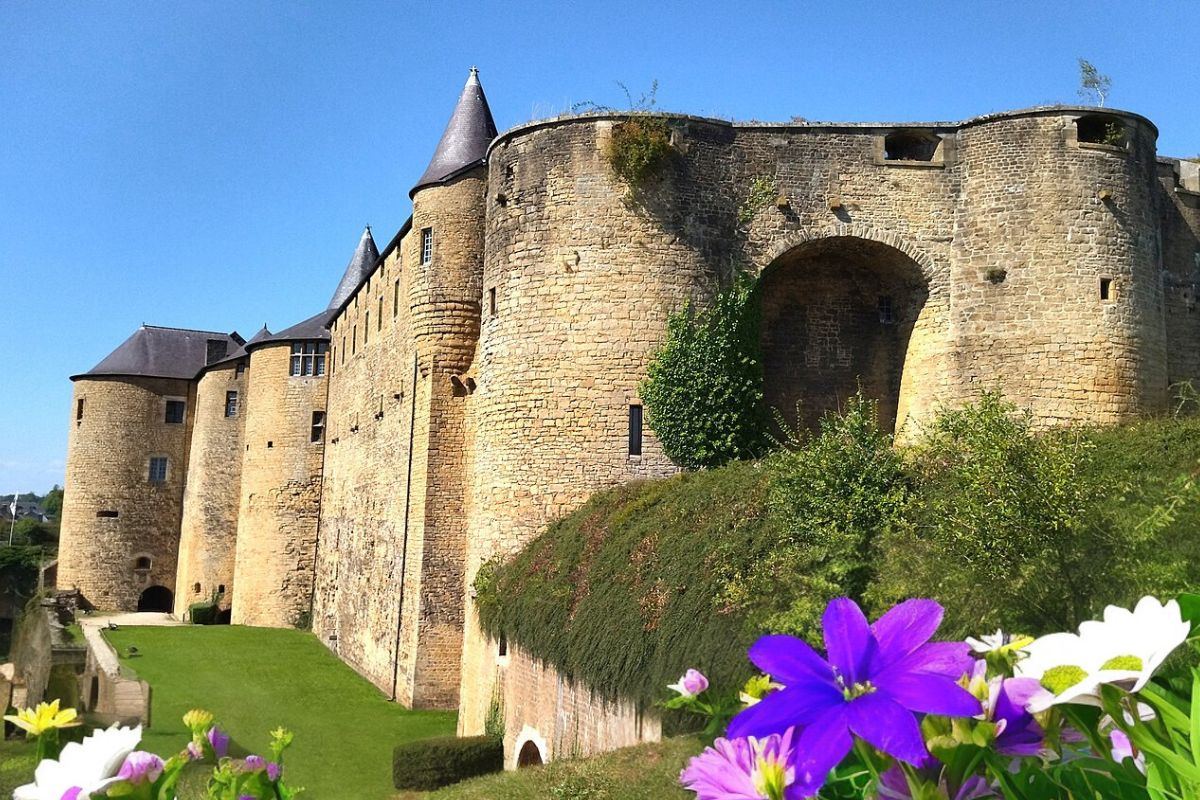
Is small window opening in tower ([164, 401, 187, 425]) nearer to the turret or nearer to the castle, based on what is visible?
the castle

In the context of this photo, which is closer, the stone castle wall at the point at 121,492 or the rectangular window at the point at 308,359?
the rectangular window at the point at 308,359

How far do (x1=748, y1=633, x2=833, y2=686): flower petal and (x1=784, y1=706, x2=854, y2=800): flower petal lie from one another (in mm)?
75

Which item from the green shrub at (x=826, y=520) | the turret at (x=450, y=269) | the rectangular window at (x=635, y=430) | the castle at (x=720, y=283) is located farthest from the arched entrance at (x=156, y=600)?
the green shrub at (x=826, y=520)

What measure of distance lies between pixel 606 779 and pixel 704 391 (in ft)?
26.0

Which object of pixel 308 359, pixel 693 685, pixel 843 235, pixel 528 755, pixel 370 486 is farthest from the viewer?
pixel 308 359

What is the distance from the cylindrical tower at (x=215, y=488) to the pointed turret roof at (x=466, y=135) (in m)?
18.5

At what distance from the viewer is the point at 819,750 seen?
1220mm

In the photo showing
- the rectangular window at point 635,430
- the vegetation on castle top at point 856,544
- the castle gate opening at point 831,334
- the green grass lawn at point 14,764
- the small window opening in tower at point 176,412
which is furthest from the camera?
the small window opening in tower at point 176,412

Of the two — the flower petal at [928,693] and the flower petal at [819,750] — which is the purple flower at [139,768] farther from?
the flower petal at [928,693]

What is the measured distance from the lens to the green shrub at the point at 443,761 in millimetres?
16609

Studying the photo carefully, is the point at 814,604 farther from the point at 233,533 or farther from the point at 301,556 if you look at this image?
the point at 233,533

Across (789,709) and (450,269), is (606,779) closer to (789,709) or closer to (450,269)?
(789,709)

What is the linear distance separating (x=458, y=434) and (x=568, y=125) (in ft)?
24.4

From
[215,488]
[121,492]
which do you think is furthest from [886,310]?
[121,492]
